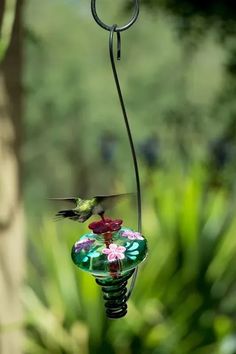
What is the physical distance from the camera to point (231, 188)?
3533mm

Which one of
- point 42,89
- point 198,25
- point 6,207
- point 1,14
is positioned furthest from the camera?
point 42,89

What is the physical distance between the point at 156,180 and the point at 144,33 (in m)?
3.04

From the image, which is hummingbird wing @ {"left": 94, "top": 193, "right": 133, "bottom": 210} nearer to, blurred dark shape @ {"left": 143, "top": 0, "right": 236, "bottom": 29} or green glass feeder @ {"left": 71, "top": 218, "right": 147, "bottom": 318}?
green glass feeder @ {"left": 71, "top": 218, "right": 147, "bottom": 318}

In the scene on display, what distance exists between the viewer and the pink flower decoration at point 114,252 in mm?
925

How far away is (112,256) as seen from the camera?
92 cm

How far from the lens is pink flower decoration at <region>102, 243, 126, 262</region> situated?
0.92m

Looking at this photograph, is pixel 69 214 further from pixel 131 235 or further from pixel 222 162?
pixel 222 162

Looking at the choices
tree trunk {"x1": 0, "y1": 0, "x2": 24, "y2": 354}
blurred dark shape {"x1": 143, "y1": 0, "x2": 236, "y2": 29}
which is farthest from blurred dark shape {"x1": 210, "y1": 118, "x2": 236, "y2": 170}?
tree trunk {"x1": 0, "y1": 0, "x2": 24, "y2": 354}

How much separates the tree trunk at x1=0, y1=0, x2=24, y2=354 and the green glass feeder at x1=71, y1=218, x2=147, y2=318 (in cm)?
114

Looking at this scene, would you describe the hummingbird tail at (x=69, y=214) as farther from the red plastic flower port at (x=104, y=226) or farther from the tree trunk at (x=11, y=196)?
the tree trunk at (x=11, y=196)

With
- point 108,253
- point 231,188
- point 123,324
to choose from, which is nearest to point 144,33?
point 231,188

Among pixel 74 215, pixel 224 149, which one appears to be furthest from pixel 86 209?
pixel 224 149

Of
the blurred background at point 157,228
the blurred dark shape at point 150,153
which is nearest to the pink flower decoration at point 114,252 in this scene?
the blurred background at point 157,228

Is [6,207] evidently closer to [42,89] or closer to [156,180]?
[156,180]
